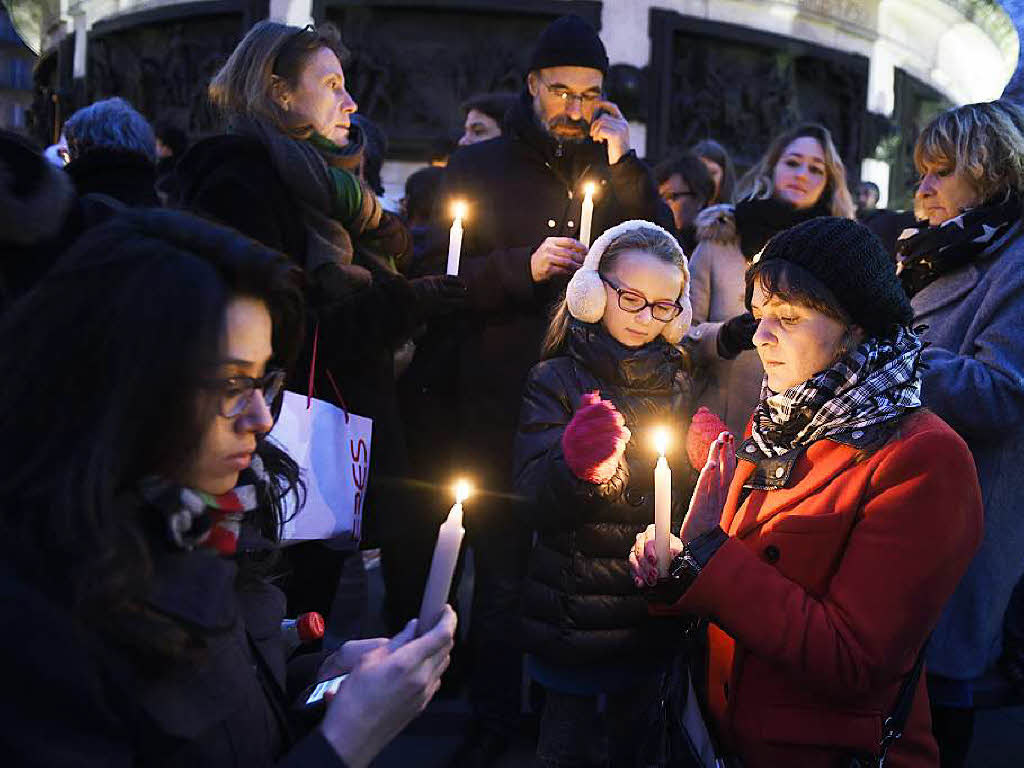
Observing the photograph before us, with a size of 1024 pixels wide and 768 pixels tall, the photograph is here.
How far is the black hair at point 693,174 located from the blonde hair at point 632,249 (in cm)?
227

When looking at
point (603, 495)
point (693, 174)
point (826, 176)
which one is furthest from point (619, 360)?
point (693, 174)

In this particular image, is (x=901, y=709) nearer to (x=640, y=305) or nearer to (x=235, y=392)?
(x=640, y=305)

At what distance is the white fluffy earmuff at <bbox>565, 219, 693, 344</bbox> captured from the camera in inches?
109

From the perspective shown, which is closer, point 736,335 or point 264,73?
point 264,73

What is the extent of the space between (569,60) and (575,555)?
192 cm

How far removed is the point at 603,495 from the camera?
2.46 metres

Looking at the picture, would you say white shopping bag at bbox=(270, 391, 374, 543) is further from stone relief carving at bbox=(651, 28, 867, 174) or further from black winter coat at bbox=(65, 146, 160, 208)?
stone relief carving at bbox=(651, 28, 867, 174)

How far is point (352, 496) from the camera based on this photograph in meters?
2.70

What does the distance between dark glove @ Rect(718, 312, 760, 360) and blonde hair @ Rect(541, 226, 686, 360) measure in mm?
352

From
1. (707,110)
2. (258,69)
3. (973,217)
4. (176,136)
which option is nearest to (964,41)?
(707,110)

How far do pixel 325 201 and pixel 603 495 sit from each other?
118cm

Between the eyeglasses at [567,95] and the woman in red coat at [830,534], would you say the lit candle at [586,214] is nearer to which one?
the eyeglasses at [567,95]

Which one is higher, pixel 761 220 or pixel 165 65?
pixel 165 65

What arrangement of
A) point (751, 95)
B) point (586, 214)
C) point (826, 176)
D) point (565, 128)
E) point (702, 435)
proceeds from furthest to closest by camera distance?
point (751, 95)
point (826, 176)
point (565, 128)
point (586, 214)
point (702, 435)
